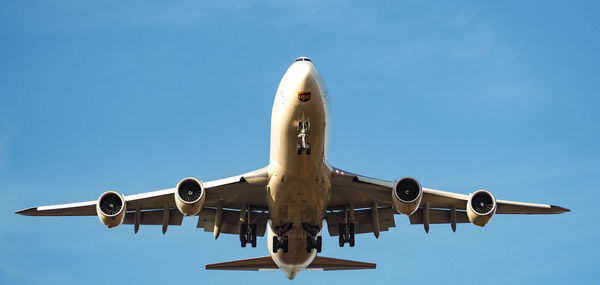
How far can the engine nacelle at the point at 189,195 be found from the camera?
29.9 metres

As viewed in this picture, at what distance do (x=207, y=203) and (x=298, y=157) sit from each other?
22.6ft

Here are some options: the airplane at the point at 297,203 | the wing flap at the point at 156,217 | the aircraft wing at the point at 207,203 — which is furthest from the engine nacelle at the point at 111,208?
the wing flap at the point at 156,217

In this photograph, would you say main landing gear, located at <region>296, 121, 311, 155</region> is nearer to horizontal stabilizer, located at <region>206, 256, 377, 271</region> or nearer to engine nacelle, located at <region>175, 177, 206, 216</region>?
engine nacelle, located at <region>175, 177, 206, 216</region>

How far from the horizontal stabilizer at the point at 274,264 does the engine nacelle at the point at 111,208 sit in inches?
214

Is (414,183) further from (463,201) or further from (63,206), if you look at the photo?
(63,206)

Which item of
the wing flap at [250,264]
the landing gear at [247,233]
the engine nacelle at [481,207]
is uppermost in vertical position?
the engine nacelle at [481,207]

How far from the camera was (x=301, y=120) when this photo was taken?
27625mm

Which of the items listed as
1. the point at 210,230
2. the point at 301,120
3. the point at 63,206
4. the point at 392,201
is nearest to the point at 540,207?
the point at 392,201

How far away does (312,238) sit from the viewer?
32.3m

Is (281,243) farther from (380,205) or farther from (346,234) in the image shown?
(380,205)

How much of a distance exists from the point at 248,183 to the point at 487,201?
907 centimetres

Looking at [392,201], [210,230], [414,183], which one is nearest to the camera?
[414,183]

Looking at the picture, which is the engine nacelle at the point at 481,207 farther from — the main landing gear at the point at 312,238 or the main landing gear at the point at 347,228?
the main landing gear at the point at 312,238

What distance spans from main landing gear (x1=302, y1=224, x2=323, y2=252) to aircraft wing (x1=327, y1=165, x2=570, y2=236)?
5.65ft
